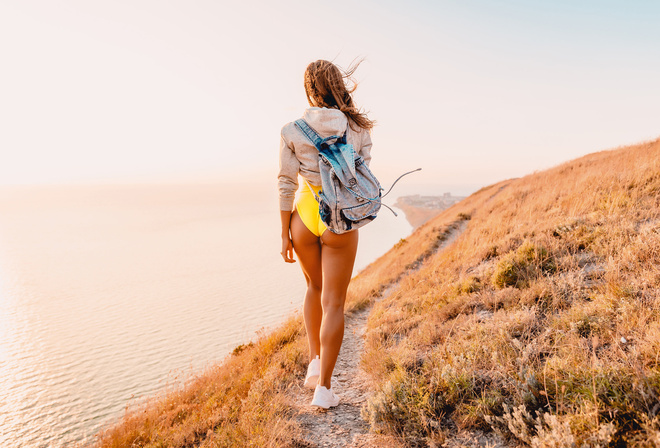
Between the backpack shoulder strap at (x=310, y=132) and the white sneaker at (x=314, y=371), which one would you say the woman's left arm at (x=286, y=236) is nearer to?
the backpack shoulder strap at (x=310, y=132)

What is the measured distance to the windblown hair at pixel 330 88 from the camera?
8.36ft

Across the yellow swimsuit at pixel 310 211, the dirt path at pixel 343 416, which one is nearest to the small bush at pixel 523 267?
the dirt path at pixel 343 416

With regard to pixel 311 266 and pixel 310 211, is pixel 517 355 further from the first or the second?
pixel 310 211

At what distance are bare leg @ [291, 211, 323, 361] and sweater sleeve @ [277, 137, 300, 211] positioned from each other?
150mm

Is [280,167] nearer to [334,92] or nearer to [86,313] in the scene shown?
[334,92]

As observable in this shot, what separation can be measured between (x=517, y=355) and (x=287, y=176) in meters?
2.32

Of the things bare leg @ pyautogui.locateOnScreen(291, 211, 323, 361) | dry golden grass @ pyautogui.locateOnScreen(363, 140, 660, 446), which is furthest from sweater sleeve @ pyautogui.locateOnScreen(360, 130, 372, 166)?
dry golden grass @ pyautogui.locateOnScreen(363, 140, 660, 446)

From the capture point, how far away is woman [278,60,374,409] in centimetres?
248

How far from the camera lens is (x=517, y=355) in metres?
2.61

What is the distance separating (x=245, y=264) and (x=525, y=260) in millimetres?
46975

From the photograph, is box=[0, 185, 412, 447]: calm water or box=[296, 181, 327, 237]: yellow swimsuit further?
box=[0, 185, 412, 447]: calm water

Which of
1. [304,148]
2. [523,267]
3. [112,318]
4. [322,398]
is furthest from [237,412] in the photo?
[112,318]

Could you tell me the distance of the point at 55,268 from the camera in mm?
48562

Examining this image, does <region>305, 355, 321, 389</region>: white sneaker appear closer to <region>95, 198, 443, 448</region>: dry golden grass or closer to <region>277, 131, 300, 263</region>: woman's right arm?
<region>95, 198, 443, 448</region>: dry golden grass
